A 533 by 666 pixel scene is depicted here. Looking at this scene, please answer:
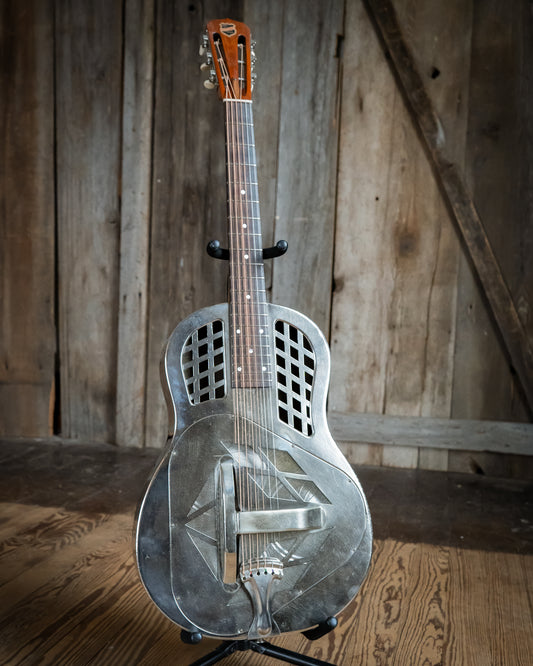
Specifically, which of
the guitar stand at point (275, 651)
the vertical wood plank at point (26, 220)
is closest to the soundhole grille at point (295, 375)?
the guitar stand at point (275, 651)

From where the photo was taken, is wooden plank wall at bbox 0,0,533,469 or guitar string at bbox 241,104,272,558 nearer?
guitar string at bbox 241,104,272,558

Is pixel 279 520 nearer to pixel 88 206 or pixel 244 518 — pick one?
pixel 244 518

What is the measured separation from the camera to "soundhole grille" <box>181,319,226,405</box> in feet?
4.24

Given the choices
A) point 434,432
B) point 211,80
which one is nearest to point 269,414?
point 211,80

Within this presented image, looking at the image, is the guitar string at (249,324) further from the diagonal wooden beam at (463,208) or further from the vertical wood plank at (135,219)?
the vertical wood plank at (135,219)

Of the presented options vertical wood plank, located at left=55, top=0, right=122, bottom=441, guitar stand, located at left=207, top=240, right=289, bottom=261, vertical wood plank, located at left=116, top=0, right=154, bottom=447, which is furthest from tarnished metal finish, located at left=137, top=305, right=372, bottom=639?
vertical wood plank, located at left=55, top=0, right=122, bottom=441

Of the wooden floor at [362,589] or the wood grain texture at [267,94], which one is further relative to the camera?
the wood grain texture at [267,94]

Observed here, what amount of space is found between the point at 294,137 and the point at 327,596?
216 cm

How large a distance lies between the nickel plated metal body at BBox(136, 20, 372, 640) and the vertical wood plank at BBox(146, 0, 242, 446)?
1637 mm

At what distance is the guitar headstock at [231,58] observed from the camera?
1.39 m

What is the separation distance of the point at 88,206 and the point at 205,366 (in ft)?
6.68

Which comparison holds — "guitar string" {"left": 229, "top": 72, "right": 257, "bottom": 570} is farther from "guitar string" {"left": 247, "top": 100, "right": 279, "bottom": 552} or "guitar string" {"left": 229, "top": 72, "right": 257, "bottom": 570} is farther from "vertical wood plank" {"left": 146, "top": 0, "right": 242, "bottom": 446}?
"vertical wood plank" {"left": 146, "top": 0, "right": 242, "bottom": 446}

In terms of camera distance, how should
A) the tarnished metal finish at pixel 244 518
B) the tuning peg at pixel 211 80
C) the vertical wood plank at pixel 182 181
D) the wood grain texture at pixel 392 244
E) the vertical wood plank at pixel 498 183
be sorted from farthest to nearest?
the vertical wood plank at pixel 182 181 < the wood grain texture at pixel 392 244 < the vertical wood plank at pixel 498 183 < the tuning peg at pixel 211 80 < the tarnished metal finish at pixel 244 518

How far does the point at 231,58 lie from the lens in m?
1.40
